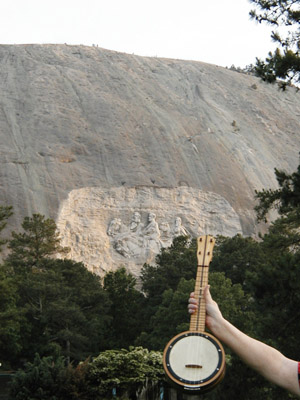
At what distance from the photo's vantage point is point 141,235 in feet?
133

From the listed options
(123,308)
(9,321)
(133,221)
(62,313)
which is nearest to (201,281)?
(9,321)

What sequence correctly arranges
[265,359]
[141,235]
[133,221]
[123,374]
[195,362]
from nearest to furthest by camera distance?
[265,359] → [195,362] → [123,374] → [141,235] → [133,221]

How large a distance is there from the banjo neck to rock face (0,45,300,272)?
35.5m

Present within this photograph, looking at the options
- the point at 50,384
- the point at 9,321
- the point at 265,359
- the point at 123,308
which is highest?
the point at 123,308

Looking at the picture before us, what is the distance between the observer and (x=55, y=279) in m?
32.4

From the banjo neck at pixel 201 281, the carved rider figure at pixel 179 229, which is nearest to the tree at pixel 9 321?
the carved rider figure at pixel 179 229

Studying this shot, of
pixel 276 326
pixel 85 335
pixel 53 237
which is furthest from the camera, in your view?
pixel 53 237

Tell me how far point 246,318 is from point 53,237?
14207 millimetres

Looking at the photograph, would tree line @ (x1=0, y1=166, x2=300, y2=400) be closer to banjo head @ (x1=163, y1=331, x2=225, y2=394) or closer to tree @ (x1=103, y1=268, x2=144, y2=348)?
tree @ (x1=103, y1=268, x2=144, y2=348)

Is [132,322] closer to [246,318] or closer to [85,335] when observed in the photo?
[85,335]

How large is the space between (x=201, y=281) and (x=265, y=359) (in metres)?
0.57

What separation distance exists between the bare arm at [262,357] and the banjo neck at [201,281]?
0.20 ft

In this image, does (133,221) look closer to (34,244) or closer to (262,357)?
(34,244)

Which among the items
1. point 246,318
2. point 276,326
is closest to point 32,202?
point 246,318
